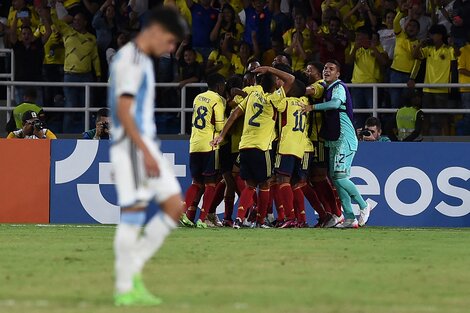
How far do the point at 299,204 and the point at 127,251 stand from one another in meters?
10.5

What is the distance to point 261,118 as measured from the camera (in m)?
18.8

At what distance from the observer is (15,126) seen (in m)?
23.7

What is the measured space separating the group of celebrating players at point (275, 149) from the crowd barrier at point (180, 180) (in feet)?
3.93

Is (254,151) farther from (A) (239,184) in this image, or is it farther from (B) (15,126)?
(B) (15,126)

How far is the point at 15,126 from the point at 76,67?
220 cm

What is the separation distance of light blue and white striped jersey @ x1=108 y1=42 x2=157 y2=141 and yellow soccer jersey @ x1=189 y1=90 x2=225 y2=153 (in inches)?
399

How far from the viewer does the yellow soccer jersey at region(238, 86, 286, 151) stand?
61.6 ft

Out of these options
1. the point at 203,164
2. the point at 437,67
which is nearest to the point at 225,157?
the point at 203,164

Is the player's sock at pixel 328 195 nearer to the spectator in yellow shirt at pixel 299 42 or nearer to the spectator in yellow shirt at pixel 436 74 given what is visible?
the spectator in yellow shirt at pixel 436 74

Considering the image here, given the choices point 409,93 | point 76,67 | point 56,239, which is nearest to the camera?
point 56,239

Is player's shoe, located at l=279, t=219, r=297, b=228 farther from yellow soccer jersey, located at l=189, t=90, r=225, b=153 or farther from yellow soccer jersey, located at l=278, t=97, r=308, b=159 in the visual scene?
yellow soccer jersey, located at l=189, t=90, r=225, b=153

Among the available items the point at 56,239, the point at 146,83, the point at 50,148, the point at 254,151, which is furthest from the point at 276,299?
the point at 50,148

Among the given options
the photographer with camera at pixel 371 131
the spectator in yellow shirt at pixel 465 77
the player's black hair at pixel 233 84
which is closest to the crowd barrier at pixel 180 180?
the photographer with camera at pixel 371 131

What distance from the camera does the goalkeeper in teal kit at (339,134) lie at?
19047 mm
